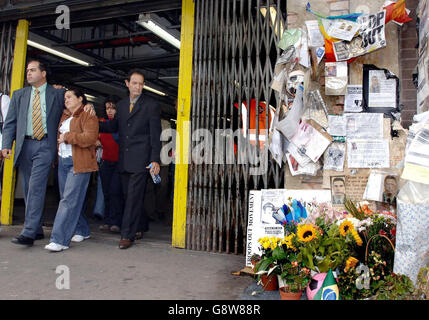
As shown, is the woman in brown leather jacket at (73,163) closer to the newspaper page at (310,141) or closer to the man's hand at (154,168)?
the man's hand at (154,168)

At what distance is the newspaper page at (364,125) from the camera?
11.0ft

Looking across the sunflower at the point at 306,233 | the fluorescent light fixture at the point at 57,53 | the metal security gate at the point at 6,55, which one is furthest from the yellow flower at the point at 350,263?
the fluorescent light fixture at the point at 57,53

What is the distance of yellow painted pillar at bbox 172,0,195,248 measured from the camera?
14.0 feet

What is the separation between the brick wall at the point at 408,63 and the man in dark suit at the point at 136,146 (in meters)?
2.48

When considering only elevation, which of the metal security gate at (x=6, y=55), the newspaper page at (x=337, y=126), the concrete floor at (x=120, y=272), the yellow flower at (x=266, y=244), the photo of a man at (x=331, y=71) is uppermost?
the metal security gate at (x=6, y=55)

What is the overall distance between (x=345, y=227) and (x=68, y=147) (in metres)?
2.89

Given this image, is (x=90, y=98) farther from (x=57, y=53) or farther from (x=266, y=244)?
(x=266, y=244)

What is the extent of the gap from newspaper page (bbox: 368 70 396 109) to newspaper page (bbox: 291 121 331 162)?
0.51 meters

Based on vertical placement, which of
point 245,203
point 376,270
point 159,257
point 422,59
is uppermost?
point 422,59

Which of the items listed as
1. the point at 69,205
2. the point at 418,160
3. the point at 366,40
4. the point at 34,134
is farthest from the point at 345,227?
the point at 34,134
